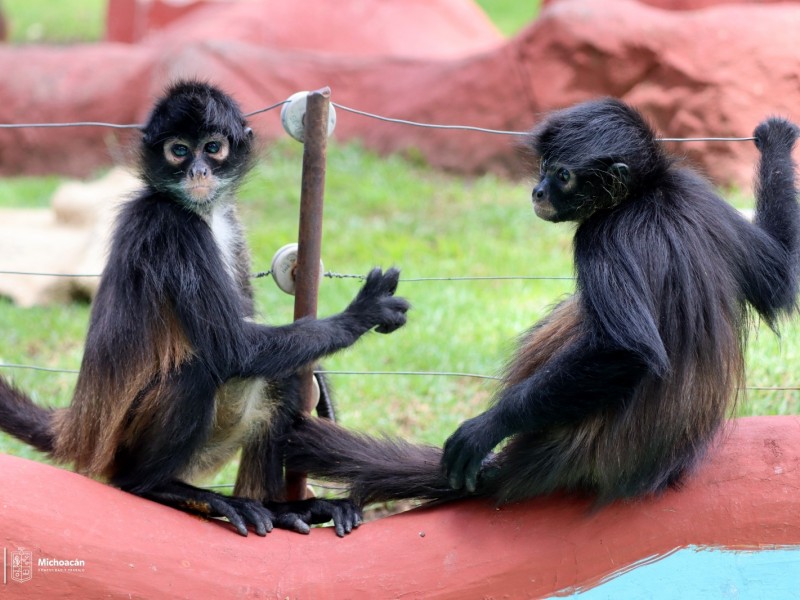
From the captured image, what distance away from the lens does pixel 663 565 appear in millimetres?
3670

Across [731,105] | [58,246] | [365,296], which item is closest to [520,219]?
[731,105]

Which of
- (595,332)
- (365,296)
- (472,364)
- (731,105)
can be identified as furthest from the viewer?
(731,105)

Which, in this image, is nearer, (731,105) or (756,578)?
(756,578)

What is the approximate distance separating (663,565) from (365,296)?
160 cm

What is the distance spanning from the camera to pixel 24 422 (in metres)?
4.30

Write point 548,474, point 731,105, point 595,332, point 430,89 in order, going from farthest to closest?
point 430,89 < point 731,105 < point 548,474 < point 595,332

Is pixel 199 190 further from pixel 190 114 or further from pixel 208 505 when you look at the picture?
pixel 208 505

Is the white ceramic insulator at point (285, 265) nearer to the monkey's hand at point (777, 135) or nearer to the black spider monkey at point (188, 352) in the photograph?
the black spider monkey at point (188, 352)

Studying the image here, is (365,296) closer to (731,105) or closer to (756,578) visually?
(756,578)

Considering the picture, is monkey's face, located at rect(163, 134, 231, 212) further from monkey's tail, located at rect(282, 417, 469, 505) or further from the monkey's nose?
monkey's tail, located at rect(282, 417, 469, 505)

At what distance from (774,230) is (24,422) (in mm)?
3332

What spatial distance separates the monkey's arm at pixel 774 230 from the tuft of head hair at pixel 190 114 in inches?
86.0

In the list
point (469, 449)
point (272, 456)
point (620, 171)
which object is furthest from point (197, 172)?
point (620, 171)

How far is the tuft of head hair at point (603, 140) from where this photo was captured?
3.75 meters
